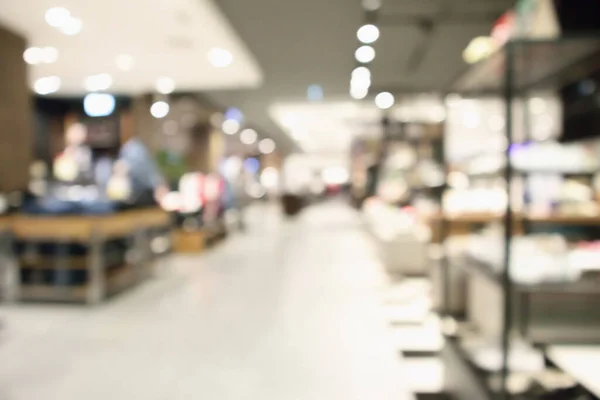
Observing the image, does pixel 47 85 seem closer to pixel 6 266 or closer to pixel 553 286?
pixel 6 266

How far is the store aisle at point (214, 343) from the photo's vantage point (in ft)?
9.61

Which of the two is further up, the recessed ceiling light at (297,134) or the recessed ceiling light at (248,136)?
the recessed ceiling light at (297,134)

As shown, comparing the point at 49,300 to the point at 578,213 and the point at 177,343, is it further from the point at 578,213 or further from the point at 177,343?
the point at 578,213

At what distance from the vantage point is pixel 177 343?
12.4 ft

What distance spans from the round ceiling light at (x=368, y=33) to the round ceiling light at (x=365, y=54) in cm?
38

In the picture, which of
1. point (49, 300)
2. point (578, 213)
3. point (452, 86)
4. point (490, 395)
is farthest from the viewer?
point (49, 300)

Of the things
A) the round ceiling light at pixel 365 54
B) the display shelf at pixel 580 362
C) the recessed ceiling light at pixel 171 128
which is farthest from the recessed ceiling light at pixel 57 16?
the recessed ceiling light at pixel 171 128

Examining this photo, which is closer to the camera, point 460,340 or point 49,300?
point 460,340

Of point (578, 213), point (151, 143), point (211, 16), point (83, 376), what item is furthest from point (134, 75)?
point (578, 213)

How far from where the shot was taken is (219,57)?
7.85 m

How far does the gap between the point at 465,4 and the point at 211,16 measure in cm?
295

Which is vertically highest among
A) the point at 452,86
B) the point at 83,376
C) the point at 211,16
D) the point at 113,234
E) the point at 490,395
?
the point at 211,16

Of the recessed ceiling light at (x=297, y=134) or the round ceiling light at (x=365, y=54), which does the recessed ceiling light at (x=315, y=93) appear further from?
the recessed ceiling light at (x=297, y=134)

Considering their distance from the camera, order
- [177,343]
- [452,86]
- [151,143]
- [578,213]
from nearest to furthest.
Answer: [452,86] < [177,343] < [578,213] < [151,143]
